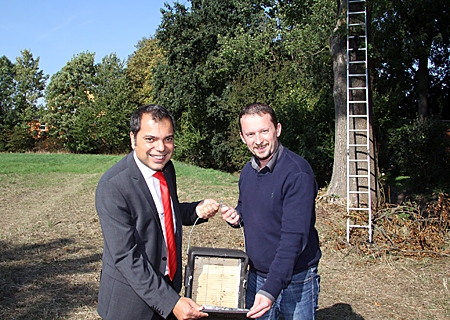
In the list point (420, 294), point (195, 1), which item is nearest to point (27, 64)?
point (195, 1)

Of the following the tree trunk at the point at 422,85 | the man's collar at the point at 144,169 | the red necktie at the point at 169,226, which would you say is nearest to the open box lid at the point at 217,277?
the red necktie at the point at 169,226

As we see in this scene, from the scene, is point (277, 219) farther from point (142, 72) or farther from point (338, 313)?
point (142, 72)

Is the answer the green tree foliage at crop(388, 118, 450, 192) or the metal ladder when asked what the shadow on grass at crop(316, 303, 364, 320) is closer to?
the metal ladder

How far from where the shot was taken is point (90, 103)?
137 feet

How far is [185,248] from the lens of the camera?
25.5 feet

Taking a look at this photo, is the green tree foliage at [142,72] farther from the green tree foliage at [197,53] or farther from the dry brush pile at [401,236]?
the dry brush pile at [401,236]

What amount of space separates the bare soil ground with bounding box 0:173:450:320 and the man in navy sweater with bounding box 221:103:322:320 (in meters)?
2.49

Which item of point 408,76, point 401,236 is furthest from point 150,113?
point 408,76

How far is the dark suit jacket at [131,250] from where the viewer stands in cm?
229

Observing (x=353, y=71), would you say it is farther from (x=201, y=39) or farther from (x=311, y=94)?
(x=201, y=39)

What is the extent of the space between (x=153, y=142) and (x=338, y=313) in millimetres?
3679

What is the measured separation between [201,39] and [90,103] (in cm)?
1699

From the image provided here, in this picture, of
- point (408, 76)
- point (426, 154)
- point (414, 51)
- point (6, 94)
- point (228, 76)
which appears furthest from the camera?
point (6, 94)

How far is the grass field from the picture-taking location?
5172mm
